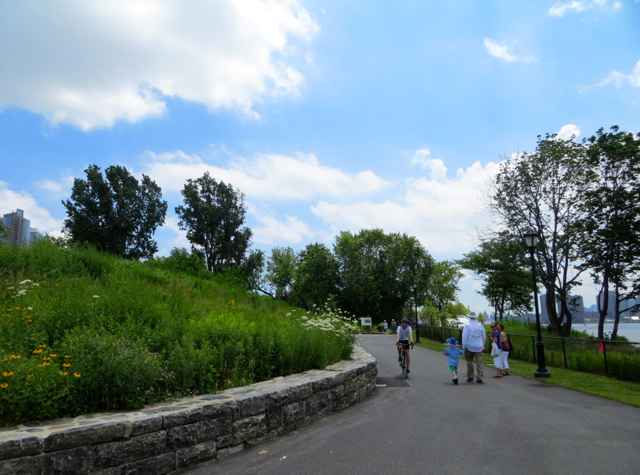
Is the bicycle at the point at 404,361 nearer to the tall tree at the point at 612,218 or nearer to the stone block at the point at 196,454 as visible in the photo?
the stone block at the point at 196,454

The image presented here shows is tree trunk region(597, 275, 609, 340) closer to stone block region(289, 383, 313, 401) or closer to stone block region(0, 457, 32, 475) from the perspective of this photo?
stone block region(289, 383, 313, 401)

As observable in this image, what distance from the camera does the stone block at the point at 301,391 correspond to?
6249 millimetres

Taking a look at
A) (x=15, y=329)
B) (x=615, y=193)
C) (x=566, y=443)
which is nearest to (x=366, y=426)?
(x=566, y=443)

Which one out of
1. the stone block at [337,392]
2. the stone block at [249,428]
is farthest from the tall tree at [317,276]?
the stone block at [249,428]

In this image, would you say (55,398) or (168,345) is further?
(168,345)

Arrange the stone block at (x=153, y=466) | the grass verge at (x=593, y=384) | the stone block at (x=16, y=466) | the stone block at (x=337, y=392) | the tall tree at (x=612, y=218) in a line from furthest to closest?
the tall tree at (x=612, y=218)
the grass verge at (x=593, y=384)
the stone block at (x=337, y=392)
the stone block at (x=153, y=466)
the stone block at (x=16, y=466)

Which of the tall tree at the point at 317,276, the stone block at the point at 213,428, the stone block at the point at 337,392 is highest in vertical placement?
the tall tree at the point at 317,276

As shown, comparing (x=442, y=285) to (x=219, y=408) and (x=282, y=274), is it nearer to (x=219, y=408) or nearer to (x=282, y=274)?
(x=282, y=274)

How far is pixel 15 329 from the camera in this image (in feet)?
19.2

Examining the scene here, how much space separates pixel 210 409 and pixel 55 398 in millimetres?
1620

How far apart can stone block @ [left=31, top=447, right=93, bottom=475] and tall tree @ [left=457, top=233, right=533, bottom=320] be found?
29.9 m

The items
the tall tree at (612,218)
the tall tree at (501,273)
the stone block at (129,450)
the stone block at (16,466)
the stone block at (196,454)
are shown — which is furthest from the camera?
the tall tree at (501,273)

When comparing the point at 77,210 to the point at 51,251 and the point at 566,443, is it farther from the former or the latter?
the point at 566,443

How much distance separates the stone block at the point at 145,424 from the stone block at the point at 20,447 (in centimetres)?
81
